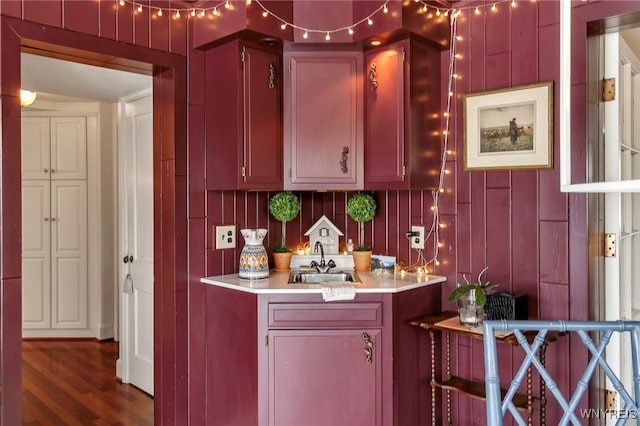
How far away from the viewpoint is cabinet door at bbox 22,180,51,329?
16.1 feet

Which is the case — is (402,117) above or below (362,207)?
above

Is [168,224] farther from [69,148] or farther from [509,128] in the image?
[69,148]

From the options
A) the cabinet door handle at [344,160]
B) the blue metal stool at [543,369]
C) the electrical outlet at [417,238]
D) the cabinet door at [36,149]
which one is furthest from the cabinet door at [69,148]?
the blue metal stool at [543,369]

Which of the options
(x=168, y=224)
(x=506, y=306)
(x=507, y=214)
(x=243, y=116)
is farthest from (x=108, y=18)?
(x=506, y=306)

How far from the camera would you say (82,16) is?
7.61 ft

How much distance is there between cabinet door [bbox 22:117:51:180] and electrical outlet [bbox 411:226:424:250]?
371 centimetres

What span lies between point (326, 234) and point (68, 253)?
9.89 feet

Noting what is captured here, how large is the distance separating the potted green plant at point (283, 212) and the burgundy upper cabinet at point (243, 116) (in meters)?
0.24

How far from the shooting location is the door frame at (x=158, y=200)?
2127 mm

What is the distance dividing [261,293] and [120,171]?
6.04 feet

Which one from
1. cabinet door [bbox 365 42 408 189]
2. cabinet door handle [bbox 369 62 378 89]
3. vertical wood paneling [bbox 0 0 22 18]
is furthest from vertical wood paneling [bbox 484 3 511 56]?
vertical wood paneling [bbox 0 0 22 18]

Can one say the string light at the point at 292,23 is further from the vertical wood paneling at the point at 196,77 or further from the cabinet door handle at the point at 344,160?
the cabinet door handle at the point at 344,160

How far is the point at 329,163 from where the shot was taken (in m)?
2.74

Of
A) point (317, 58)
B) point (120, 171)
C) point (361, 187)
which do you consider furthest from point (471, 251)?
point (120, 171)
